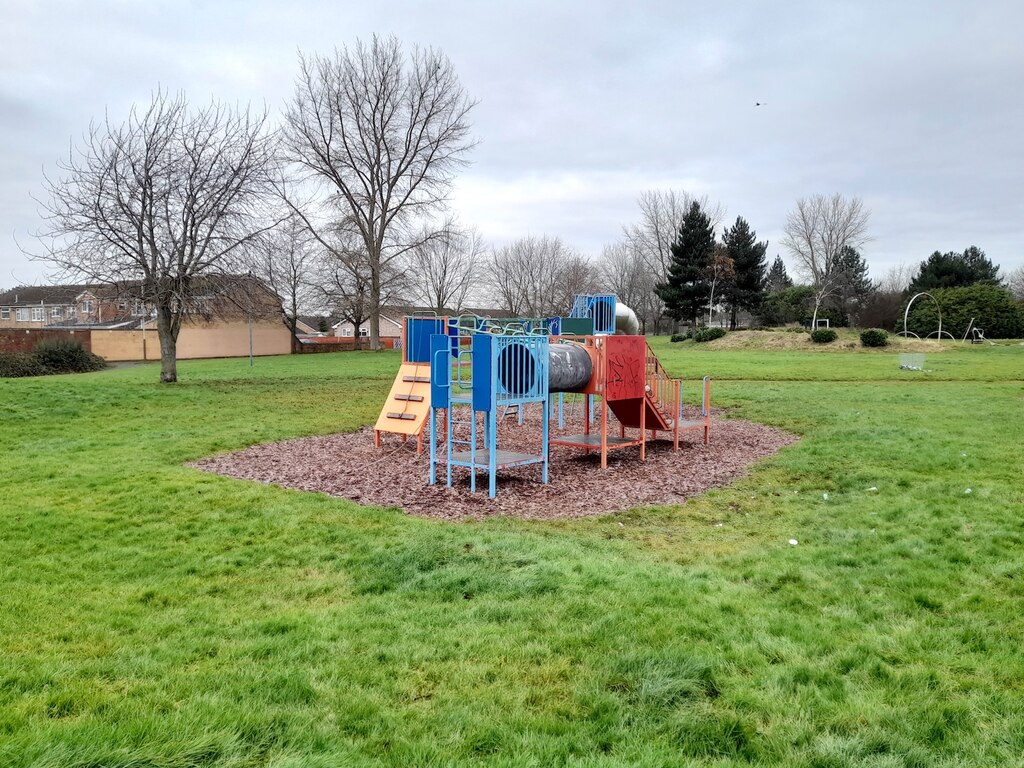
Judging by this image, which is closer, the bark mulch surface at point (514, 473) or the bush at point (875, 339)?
the bark mulch surface at point (514, 473)

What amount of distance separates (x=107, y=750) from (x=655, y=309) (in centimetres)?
7554

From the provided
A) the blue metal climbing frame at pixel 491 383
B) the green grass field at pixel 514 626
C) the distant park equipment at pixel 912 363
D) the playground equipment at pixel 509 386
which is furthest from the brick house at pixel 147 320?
the distant park equipment at pixel 912 363

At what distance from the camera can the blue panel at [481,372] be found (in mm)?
9000

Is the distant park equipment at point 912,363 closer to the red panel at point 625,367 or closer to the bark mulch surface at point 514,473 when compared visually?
the bark mulch surface at point 514,473

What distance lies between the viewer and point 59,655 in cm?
402

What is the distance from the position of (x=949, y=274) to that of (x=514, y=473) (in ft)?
188

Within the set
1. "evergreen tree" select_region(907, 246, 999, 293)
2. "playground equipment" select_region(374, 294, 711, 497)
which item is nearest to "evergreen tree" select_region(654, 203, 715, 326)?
"evergreen tree" select_region(907, 246, 999, 293)

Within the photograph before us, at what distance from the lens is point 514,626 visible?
454cm

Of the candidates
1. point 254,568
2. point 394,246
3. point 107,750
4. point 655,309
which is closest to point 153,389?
point 254,568

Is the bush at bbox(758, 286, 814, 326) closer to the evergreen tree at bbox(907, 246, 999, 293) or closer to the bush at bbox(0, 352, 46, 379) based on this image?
the evergreen tree at bbox(907, 246, 999, 293)

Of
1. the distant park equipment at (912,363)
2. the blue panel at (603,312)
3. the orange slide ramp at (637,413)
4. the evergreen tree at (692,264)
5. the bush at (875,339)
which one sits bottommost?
the orange slide ramp at (637,413)

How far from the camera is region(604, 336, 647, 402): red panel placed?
11.0 meters

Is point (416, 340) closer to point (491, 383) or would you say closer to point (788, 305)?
point (491, 383)

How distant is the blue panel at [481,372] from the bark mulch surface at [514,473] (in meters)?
1.18
